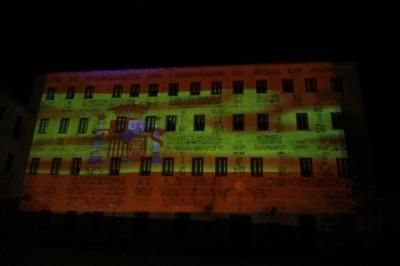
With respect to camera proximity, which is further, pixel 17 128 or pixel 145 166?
pixel 17 128

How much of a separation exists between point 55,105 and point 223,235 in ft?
60.5

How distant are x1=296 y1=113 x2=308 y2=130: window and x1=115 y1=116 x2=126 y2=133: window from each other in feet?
46.6

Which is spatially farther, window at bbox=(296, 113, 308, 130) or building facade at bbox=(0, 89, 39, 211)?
building facade at bbox=(0, 89, 39, 211)

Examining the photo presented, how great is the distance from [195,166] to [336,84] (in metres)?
13.1

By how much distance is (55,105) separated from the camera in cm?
2691

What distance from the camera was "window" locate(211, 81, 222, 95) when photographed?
25163 mm

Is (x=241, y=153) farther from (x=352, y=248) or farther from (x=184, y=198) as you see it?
(x=352, y=248)

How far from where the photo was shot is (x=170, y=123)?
81.5 feet

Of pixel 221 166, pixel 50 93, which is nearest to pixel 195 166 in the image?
pixel 221 166

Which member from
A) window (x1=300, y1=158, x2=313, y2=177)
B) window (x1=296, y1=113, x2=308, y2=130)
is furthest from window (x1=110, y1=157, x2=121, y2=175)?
window (x1=296, y1=113, x2=308, y2=130)

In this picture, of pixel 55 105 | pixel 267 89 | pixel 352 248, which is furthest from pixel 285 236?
pixel 55 105

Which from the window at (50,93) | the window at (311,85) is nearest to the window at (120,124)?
the window at (50,93)

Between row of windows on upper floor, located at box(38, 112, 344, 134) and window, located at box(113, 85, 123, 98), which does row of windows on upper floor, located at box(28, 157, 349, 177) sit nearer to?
row of windows on upper floor, located at box(38, 112, 344, 134)

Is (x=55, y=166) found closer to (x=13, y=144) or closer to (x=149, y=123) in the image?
(x=13, y=144)
